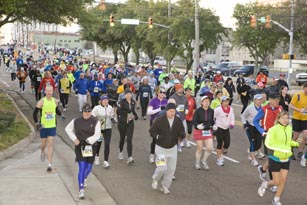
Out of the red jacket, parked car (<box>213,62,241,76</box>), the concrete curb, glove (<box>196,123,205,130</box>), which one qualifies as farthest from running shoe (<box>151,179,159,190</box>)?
parked car (<box>213,62,241,76</box>)

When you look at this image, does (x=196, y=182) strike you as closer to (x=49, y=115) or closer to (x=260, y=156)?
(x=260, y=156)

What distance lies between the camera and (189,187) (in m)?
8.85

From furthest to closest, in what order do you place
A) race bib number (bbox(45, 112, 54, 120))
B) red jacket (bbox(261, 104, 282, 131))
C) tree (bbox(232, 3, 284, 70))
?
tree (bbox(232, 3, 284, 70)) < race bib number (bbox(45, 112, 54, 120)) < red jacket (bbox(261, 104, 282, 131))

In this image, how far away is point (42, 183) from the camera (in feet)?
29.2

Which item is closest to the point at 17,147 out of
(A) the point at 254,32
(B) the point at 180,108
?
(B) the point at 180,108

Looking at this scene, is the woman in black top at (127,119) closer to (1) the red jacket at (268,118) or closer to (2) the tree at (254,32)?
(1) the red jacket at (268,118)

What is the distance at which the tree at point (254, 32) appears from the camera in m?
46.6

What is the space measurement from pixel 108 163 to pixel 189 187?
2395mm

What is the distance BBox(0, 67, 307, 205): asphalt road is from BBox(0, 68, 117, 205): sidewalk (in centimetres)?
36

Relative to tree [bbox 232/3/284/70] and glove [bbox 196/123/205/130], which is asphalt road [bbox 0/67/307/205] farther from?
tree [bbox 232/3/284/70]

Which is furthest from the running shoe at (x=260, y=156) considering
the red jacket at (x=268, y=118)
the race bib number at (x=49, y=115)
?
the race bib number at (x=49, y=115)

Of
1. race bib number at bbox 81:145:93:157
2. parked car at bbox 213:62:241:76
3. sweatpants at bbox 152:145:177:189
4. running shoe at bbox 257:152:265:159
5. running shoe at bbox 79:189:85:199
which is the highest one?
parked car at bbox 213:62:241:76

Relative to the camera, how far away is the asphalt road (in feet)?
26.6

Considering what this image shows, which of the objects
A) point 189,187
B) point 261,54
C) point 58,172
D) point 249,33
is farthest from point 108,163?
point 261,54
